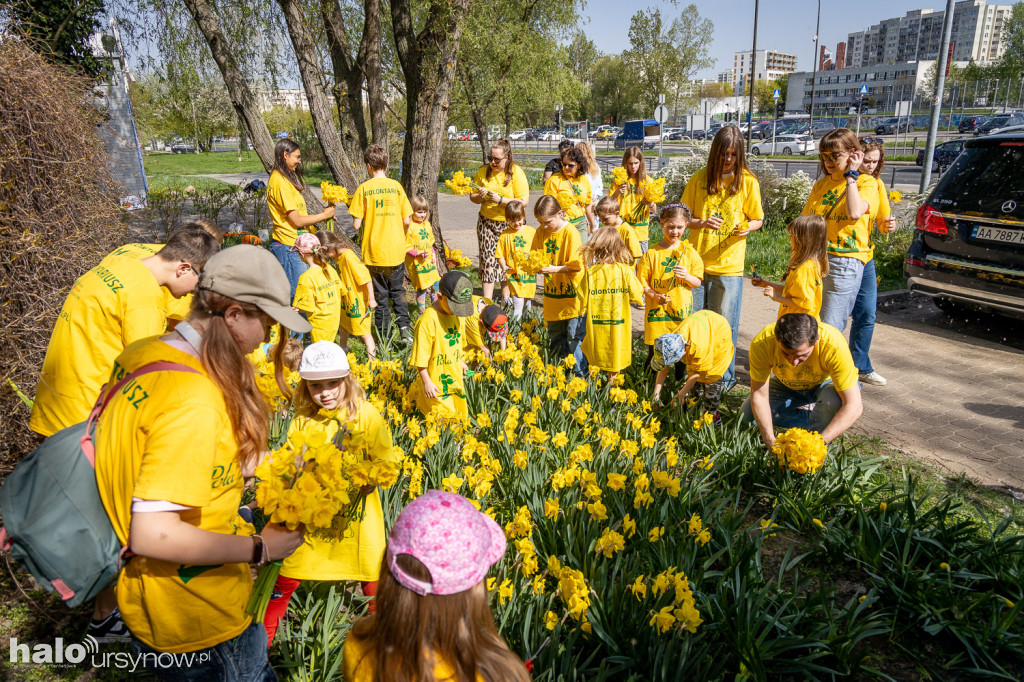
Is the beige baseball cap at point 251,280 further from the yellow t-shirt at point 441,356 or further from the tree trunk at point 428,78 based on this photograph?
the tree trunk at point 428,78

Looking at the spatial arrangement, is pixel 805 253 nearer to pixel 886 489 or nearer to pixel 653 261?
pixel 653 261

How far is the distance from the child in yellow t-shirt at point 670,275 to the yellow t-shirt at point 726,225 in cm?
17

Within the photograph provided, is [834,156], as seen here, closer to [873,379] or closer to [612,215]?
[612,215]

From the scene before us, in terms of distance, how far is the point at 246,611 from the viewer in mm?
1759

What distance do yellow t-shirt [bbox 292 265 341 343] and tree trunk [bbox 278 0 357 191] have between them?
3.52 metres

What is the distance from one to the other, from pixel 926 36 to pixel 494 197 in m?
150

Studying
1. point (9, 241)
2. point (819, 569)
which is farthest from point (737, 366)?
point (9, 241)

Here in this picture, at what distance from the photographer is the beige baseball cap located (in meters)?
1.63

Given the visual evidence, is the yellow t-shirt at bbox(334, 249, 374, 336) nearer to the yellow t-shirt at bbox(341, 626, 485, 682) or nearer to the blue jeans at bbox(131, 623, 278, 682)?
the blue jeans at bbox(131, 623, 278, 682)

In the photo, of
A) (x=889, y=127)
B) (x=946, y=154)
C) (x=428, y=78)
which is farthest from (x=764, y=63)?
(x=428, y=78)

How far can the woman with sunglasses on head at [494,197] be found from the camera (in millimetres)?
6324

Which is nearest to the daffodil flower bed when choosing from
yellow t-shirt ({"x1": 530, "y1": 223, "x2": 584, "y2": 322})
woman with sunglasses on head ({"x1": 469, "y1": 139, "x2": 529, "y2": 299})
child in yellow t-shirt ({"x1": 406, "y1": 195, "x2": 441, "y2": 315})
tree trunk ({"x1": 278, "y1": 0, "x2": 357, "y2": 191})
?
yellow t-shirt ({"x1": 530, "y1": 223, "x2": 584, "y2": 322})

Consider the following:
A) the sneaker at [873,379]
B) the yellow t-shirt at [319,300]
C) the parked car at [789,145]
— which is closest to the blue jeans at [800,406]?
the sneaker at [873,379]

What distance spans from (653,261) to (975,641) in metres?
3.16
